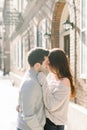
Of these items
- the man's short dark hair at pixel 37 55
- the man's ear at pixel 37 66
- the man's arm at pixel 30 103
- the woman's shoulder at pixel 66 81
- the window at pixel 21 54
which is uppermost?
the man's short dark hair at pixel 37 55

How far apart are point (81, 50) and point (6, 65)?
32.7 meters

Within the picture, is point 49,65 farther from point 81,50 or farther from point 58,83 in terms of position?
point 81,50

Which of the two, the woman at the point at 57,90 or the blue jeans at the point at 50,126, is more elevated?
the woman at the point at 57,90

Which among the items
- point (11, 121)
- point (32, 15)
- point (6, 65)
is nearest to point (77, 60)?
point (11, 121)

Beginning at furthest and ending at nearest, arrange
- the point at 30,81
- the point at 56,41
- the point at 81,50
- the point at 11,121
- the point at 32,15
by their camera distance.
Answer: the point at 32,15 < the point at 56,41 < the point at 11,121 < the point at 81,50 < the point at 30,81

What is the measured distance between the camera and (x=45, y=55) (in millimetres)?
3547

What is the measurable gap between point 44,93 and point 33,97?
0.11 m

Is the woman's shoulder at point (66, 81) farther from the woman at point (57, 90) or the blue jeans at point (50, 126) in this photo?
the blue jeans at point (50, 126)

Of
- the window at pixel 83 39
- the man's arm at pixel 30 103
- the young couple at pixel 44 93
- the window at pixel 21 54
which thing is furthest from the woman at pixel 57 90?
the window at pixel 21 54

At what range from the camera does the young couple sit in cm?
349

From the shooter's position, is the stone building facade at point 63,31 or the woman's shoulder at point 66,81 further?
the stone building facade at point 63,31

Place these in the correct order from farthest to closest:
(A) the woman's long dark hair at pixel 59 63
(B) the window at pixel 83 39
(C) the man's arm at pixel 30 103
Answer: (B) the window at pixel 83 39 < (A) the woman's long dark hair at pixel 59 63 < (C) the man's arm at pixel 30 103

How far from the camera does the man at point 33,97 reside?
11.4ft

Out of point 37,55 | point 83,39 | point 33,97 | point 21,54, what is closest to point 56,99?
point 33,97
